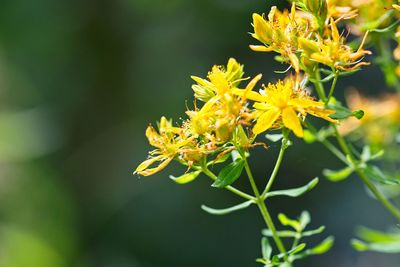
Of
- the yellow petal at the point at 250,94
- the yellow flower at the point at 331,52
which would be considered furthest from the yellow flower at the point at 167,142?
the yellow flower at the point at 331,52

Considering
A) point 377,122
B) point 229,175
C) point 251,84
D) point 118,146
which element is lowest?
point 118,146

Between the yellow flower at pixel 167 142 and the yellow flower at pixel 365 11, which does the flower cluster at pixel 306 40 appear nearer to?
the yellow flower at pixel 365 11

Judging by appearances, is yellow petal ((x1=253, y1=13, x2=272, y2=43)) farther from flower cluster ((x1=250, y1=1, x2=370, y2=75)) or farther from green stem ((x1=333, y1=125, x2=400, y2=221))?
green stem ((x1=333, y1=125, x2=400, y2=221))

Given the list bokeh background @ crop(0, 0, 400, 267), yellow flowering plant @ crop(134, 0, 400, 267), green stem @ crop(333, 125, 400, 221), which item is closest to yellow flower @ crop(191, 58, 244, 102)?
yellow flowering plant @ crop(134, 0, 400, 267)

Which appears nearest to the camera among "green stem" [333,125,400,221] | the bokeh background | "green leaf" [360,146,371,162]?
"green stem" [333,125,400,221]

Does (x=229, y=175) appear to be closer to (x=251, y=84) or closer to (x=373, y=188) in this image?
(x=251, y=84)

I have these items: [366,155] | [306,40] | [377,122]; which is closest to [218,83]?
[306,40]
